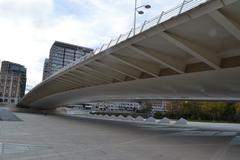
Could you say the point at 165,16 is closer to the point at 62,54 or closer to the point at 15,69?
the point at 62,54

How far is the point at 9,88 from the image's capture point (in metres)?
141

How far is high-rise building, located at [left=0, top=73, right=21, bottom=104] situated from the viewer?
457 feet

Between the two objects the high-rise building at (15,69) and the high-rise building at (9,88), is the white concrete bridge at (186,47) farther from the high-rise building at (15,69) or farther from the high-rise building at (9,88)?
the high-rise building at (15,69)

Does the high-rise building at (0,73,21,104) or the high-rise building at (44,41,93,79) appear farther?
Result: the high-rise building at (0,73,21,104)

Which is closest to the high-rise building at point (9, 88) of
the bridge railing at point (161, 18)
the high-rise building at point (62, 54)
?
the high-rise building at point (62, 54)

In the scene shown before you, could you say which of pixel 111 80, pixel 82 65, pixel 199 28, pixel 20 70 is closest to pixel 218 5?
pixel 199 28

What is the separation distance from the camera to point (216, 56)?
16859 millimetres

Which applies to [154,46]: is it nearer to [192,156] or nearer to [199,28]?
[199,28]

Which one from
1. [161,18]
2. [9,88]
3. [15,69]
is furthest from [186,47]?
[15,69]

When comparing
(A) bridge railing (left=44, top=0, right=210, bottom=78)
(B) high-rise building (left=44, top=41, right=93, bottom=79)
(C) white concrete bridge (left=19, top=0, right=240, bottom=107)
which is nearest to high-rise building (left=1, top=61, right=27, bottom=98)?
(B) high-rise building (left=44, top=41, right=93, bottom=79)

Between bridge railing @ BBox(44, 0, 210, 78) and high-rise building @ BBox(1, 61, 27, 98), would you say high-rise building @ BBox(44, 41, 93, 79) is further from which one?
bridge railing @ BBox(44, 0, 210, 78)

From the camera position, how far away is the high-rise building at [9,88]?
457ft

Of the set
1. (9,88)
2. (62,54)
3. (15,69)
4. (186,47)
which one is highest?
(15,69)

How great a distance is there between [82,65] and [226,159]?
1673 centimetres
